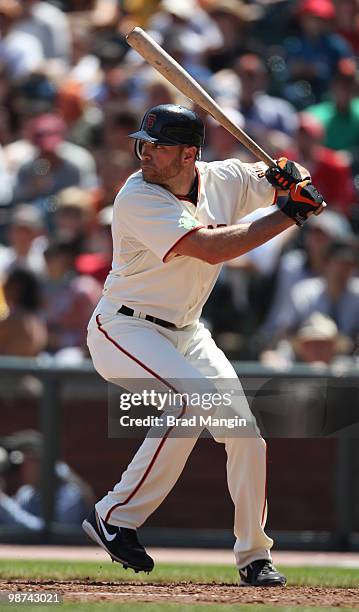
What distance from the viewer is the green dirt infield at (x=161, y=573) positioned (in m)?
5.87

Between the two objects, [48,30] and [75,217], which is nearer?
[75,217]

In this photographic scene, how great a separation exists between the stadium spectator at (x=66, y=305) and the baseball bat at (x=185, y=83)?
358 centimetres

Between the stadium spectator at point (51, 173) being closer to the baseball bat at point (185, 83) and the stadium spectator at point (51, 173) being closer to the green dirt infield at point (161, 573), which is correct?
the green dirt infield at point (161, 573)

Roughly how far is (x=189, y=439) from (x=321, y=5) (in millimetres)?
7099

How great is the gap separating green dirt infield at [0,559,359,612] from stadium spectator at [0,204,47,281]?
3315 millimetres

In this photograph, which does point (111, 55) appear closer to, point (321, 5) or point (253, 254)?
point (321, 5)

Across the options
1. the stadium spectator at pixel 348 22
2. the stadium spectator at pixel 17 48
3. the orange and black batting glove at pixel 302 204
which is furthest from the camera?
the stadium spectator at pixel 17 48

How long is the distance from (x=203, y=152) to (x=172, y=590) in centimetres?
558

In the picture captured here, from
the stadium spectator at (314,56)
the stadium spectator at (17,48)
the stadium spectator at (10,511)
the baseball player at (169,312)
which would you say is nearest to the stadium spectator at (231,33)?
the stadium spectator at (314,56)

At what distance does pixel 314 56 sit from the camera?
38.0 ft

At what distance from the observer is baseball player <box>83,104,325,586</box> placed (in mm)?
5289

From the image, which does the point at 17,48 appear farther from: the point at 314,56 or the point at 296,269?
the point at 296,269

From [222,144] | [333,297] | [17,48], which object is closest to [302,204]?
[333,297]

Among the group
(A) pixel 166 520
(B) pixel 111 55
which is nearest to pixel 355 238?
(A) pixel 166 520
